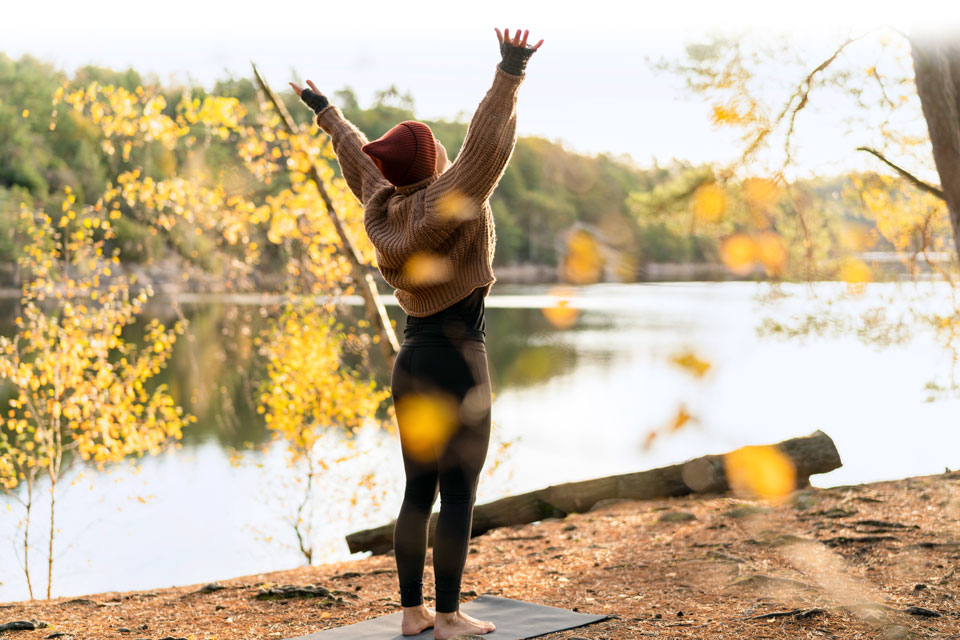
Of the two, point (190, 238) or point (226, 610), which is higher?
point (190, 238)

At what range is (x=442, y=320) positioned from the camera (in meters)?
2.77

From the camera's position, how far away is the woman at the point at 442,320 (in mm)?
2635

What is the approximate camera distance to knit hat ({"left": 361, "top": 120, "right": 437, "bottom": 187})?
2.77 m

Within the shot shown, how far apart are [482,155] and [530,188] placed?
82516mm

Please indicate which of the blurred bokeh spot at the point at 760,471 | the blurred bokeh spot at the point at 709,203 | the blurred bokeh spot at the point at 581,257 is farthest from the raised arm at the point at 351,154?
the blurred bokeh spot at the point at 581,257

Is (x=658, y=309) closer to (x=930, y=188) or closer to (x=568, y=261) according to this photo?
(x=568, y=261)

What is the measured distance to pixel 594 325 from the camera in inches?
1622

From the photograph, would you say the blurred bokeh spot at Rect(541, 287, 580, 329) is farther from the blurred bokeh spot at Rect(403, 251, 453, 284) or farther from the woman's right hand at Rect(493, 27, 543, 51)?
the woman's right hand at Rect(493, 27, 543, 51)

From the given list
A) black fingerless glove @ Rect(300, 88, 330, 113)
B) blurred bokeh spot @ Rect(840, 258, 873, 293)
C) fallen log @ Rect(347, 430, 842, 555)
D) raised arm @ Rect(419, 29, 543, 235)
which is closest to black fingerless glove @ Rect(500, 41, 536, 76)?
raised arm @ Rect(419, 29, 543, 235)

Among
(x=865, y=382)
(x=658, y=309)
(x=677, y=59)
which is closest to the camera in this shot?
(x=677, y=59)

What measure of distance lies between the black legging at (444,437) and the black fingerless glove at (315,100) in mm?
1100

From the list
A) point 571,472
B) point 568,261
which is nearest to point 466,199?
point 571,472

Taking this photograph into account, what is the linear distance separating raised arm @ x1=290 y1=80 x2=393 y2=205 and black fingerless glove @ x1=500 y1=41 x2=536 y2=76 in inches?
26.1

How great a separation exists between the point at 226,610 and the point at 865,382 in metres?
26.8
